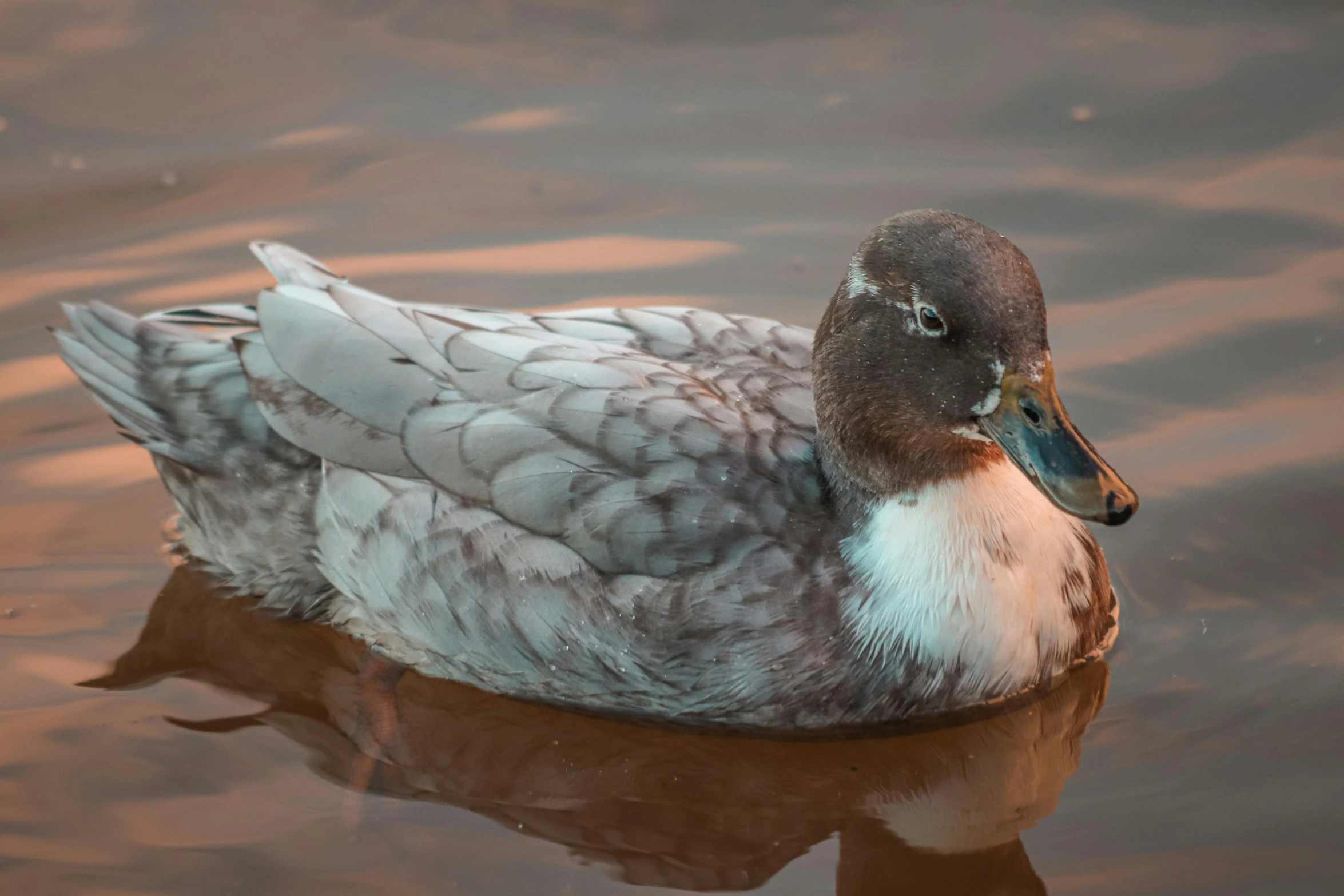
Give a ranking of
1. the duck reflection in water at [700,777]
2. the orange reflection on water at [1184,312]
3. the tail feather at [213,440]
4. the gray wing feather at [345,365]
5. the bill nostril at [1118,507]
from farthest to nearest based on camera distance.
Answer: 1. the orange reflection on water at [1184,312]
2. the tail feather at [213,440]
3. the gray wing feather at [345,365]
4. the duck reflection in water at [700,777]
5. the bill nostril at [1118,507]

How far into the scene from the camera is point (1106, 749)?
4863 millimetres

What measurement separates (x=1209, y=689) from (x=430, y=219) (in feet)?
15.4

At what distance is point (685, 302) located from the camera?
7188 millimetres

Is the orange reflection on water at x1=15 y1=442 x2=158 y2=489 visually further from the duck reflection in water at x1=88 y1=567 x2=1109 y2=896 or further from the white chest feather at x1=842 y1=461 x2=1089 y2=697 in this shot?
the white chest feather at x1=842 y1=461 x2=1089 y2=697

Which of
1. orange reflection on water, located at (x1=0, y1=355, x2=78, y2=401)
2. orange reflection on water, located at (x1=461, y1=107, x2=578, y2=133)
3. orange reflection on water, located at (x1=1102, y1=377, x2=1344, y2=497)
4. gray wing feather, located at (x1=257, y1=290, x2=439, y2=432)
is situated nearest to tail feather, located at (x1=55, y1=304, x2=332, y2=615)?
gray wing feather, located at (x1=257, y1=290, x2=439, y2=432)

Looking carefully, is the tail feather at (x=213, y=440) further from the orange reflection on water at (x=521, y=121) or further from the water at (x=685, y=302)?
the orange reflection on water at (x=521, y=121)

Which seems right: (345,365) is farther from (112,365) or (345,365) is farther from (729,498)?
(729,498)

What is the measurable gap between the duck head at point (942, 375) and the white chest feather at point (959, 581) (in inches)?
4.0

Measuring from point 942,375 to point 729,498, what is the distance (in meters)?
0.77

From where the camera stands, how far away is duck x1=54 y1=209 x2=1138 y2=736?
4574 mm

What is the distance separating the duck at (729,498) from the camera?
15.0ft

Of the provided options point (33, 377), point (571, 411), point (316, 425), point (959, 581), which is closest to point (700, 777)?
point (959, 581)

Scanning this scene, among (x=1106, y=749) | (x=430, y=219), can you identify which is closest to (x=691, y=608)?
(x=1106, y=749)

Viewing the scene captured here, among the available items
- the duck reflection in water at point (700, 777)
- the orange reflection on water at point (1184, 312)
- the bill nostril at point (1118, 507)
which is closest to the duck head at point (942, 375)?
the bill nostril at point (1118, 507)
